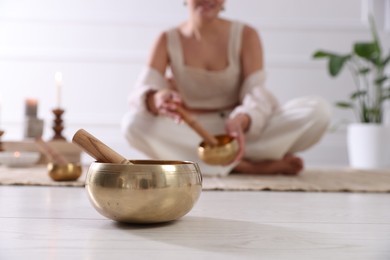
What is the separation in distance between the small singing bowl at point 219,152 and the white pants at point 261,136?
45cm

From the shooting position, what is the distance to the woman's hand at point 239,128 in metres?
1.91

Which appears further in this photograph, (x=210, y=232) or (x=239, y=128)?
(x=239, y=128)

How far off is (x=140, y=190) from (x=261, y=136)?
5.23ft

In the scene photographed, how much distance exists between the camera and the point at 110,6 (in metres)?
4.21

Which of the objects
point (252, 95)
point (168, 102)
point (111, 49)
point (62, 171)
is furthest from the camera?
point (111, 49)

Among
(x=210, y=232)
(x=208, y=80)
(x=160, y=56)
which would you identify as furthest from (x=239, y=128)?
(x=210, y=232)

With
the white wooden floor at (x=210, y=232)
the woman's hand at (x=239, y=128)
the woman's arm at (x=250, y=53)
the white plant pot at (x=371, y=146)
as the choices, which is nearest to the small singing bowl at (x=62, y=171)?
the white wooden floor at (x=210, y=232)

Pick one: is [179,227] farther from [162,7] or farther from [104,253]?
[162,7]

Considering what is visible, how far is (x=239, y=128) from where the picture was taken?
1.99m

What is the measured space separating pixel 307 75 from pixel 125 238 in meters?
3.67

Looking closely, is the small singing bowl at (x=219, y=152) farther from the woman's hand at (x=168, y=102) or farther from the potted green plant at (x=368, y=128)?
the potted green plant at (x=368, y=128)

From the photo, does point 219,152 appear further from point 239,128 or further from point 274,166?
point 274,166

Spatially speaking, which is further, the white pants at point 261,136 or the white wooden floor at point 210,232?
the white pants at point 261,136

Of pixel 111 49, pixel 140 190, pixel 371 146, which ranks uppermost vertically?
pixel 111 49
